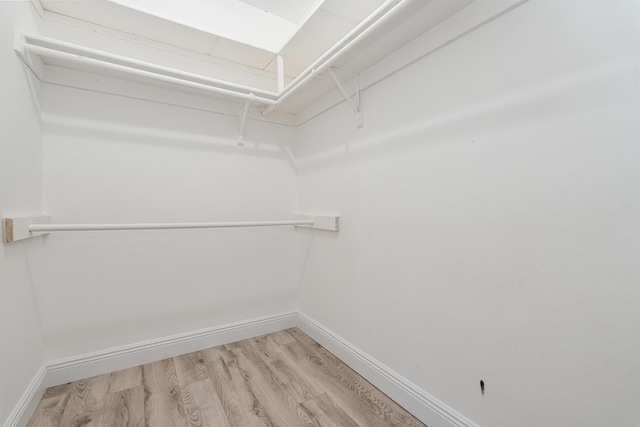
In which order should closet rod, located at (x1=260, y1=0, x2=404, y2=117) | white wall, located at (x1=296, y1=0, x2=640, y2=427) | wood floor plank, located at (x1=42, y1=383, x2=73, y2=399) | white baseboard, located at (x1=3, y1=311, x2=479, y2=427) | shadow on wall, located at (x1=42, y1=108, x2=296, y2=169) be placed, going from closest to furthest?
white wall, located at (x1=296, y1=0, x2=640, y2=427) → closet rod, located at (x1=260, y1=0, x2=404, y2=117) → white baseboard, located at (x1=3, y1=311, x2=479, y2=427) → wood floor plank, located at (x1=42, y1=383, x2=73, y2=399) → shadow on wall, located at (x1=42, y1=108, x2=296, y2=169)

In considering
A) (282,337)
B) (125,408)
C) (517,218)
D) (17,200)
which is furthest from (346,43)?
(125,408)

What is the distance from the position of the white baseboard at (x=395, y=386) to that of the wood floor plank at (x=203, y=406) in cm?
78

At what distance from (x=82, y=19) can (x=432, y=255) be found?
2.36 metres

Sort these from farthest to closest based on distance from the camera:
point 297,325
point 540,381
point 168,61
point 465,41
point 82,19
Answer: point 297,325
point 168,61
point 82,19
point 465,41
point 540,381

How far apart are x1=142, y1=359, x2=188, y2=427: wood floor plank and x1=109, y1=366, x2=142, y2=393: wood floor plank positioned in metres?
0.03

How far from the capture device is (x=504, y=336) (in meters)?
1.00

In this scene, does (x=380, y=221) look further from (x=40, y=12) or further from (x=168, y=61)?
(x=40, y=12)

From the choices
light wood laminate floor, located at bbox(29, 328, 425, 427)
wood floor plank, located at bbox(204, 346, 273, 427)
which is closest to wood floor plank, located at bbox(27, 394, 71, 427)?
light wood laminate floor, located at bbox(29, 328, 425, 427)

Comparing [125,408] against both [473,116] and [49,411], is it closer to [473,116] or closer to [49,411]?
[49,411]

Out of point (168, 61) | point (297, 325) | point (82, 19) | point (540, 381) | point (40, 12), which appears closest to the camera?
point (540, 381)

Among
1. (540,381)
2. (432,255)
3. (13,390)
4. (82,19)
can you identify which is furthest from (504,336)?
(82,19)

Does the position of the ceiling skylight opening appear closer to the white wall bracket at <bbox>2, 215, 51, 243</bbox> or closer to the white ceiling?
the white ceiling

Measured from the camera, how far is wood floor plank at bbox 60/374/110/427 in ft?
4.18

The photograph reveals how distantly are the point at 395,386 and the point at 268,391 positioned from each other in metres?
0.70
